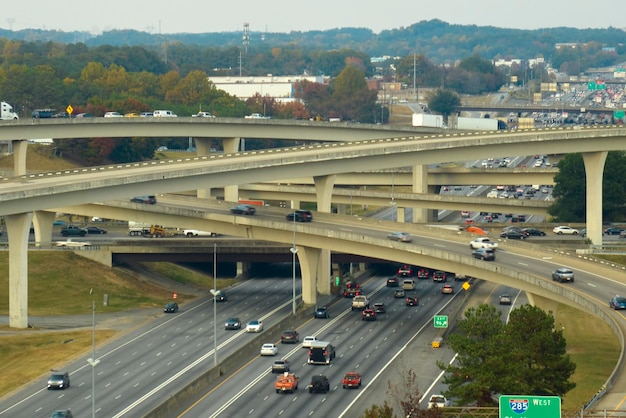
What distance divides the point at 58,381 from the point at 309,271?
39194mm

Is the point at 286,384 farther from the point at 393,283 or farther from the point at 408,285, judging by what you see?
the point at 393,283

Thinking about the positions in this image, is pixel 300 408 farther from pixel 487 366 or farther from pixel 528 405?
pixel 528 405

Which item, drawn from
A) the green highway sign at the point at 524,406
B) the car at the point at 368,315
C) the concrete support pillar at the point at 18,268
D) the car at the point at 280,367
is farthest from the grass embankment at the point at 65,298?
the green highway sign at the point at 524,406

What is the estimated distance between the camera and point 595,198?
6088 inches

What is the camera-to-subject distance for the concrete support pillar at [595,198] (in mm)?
154750

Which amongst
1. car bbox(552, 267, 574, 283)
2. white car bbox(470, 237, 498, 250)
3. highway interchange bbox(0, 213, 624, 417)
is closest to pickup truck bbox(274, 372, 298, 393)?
highway interchange bbox(0, 213, 624, 417)

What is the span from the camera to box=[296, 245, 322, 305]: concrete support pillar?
13512cm

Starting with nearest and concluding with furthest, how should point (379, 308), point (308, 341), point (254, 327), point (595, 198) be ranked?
point (308, 341) < point (254, 327) < point (379, 308) < point (595, 198)

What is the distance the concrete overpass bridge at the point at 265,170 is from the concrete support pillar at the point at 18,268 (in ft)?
0.27

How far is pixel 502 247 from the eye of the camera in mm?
133250

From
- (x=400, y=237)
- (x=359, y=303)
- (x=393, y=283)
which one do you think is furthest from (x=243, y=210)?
(x=400, y=237)

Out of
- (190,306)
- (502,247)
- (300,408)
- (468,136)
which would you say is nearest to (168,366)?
(300,408)

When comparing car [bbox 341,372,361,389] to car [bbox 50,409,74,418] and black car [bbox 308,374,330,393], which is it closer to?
black car [bbox 308,374,330,393]

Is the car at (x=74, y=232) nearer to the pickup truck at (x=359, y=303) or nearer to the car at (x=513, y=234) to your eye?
the pickup truck at (x=359, y=303)
